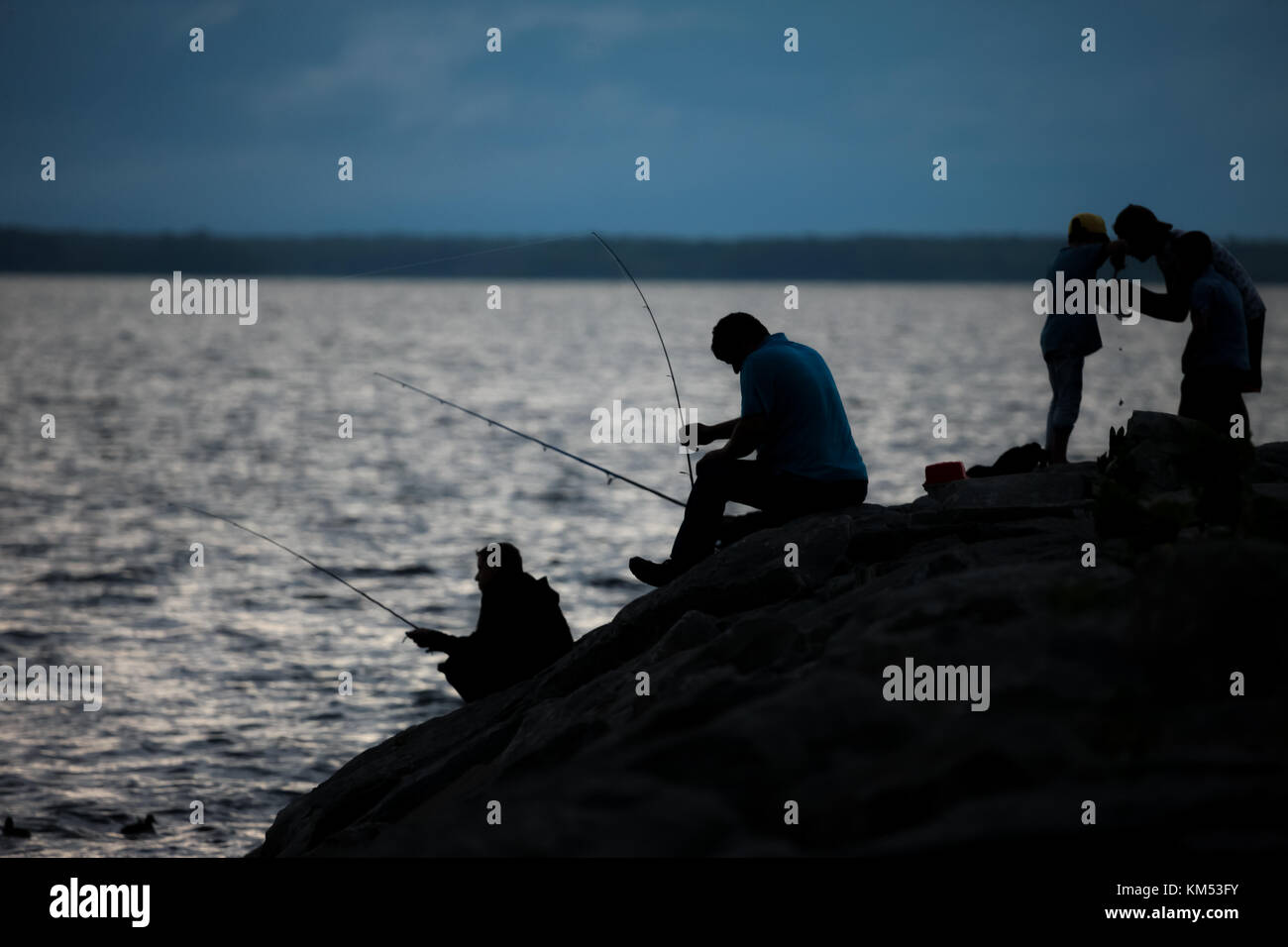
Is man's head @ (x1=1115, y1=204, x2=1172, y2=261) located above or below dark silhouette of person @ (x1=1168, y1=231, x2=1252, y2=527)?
above

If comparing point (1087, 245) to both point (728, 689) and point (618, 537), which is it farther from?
point (618, 537)

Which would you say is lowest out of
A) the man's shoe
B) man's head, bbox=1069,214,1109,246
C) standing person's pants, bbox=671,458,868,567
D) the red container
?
the man's shoe

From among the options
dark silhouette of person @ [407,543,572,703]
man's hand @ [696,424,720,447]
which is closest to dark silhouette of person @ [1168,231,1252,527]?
man's hand @ [696,424,720,447]

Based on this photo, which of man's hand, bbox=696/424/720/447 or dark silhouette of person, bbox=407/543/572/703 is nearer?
man's hand, bbox=696/424/720/447

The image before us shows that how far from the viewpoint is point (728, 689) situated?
477 centimetres

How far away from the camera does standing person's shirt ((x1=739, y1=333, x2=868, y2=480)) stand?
7172mm

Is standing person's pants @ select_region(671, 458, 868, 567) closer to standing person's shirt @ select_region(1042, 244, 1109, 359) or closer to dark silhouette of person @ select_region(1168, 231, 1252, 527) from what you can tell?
standing person's shirt @ select_region(1042, 244, 1109, 359)

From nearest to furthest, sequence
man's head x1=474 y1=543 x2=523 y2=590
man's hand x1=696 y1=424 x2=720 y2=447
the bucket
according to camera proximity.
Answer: man's hand x1=696 y1=424 x2=720 y2=447 < man's head x1=474 y1=543 x2=523 y2=590 < the bucket

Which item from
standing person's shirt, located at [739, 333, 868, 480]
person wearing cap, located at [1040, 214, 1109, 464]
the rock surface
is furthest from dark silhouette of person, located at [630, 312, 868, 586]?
person wearing cap, located at [1040, 214, 1109, 464]

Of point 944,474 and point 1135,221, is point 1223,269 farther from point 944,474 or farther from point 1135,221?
point 944,474

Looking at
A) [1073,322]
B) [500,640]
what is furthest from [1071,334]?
[500,640]

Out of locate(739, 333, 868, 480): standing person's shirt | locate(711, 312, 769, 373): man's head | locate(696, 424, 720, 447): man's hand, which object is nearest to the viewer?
locate(739, 333, 868, 480): standing person's shirt

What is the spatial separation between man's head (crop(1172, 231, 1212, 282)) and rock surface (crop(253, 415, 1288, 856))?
9.30ft
